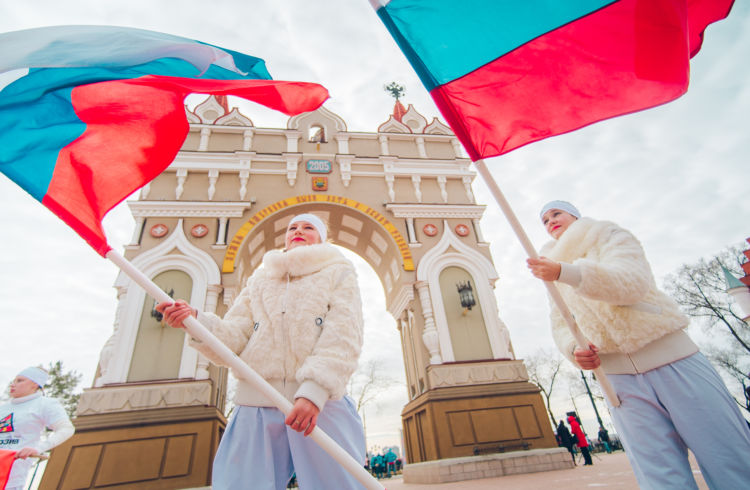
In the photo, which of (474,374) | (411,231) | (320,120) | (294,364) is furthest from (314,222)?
(320,120)

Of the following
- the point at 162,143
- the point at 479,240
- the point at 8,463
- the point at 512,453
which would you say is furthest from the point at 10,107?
the point at 479,240

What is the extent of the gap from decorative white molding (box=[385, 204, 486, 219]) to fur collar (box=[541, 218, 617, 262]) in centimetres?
904

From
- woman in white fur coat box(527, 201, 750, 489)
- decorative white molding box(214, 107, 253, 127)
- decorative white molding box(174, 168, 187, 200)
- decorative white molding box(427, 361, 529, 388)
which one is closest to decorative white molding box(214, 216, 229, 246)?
decorative white molding box(174, 168, 187, 200)

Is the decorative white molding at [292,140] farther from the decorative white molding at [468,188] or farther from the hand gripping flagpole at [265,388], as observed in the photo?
the hand gripping flagpole at [265,388]

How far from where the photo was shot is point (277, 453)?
6.51 ft

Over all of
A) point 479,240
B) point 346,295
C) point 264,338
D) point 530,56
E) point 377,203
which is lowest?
point 264,338

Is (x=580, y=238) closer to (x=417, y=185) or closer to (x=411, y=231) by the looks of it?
(x=411, y=231)

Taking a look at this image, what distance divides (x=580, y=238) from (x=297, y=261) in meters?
1.88

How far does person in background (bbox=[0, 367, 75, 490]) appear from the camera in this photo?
12.5 ft

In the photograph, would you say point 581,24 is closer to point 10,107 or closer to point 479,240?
point 10,107

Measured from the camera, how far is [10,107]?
250cm

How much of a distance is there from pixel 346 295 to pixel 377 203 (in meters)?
9.62

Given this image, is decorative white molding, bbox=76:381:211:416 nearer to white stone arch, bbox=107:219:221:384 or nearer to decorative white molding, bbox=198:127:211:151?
white stone arch, bbox=107:219:221:384

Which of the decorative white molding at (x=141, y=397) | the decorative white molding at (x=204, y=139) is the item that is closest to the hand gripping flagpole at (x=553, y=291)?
the decorative white molding at (x=141, y=397)
